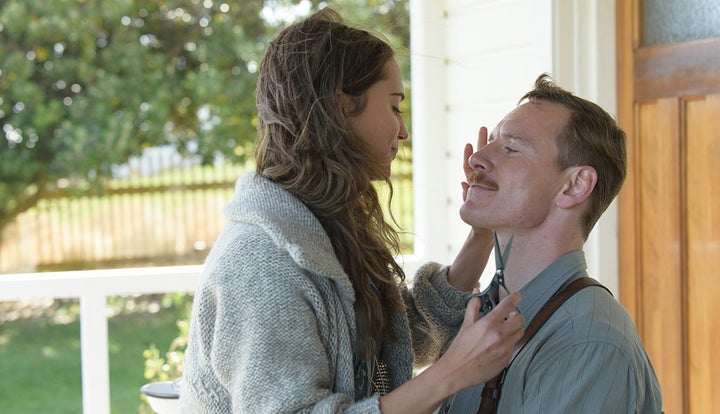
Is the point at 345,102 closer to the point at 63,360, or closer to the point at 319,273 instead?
the point at 319,273

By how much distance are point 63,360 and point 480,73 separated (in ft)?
17.0

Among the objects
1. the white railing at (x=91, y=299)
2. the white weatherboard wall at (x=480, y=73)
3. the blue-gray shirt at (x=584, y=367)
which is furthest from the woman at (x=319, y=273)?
the white railing at (x=91, y=299)

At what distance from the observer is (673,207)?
2564 millimetres

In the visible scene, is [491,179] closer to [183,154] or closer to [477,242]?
[477,242]

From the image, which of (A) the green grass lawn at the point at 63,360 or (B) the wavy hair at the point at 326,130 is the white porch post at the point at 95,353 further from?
(A) the green grass lawn at the point at 63,360

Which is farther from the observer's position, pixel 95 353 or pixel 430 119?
pixel 430 119

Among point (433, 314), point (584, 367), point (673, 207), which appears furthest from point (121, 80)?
point (584, 367)

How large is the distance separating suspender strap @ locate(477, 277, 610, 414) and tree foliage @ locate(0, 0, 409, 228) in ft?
19.3

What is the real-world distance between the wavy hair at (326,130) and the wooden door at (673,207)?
1144mm

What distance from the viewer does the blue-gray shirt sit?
1470mm

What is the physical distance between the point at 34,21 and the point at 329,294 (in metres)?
6.67

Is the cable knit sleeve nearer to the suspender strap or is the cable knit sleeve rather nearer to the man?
the man

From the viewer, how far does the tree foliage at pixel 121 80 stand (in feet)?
24.7

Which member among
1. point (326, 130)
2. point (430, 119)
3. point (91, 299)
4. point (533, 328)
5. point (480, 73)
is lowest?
point (91, 299)
